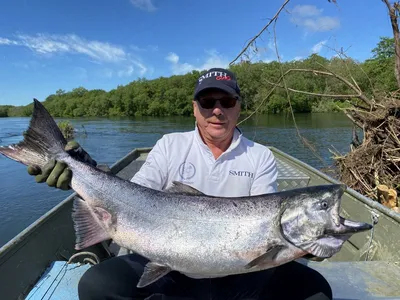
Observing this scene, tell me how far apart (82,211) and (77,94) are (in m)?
122

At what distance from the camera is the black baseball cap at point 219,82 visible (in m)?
2.99

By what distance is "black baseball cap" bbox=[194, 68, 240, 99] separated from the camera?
2990mm

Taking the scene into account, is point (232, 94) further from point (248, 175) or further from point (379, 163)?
point (379, 163)

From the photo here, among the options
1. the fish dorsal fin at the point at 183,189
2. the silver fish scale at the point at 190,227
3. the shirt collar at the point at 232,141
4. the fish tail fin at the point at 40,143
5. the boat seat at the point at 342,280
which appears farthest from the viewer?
the shirt collar at the point at 232,141

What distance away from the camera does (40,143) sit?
8.82 ft

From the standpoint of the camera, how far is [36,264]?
342 centimetres

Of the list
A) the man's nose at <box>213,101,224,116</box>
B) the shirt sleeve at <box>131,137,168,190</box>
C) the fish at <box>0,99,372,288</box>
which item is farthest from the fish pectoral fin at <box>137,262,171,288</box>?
the man's nose at <box>213,101,224,116</box>

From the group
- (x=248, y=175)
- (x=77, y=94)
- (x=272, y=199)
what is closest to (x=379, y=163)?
(x=248, y=175)

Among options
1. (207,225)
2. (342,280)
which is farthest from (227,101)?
(342,280)

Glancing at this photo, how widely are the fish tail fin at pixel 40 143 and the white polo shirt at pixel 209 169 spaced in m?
0.71

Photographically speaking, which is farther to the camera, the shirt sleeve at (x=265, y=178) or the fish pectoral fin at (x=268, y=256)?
the shirt sleeve at (x=265, y=178)

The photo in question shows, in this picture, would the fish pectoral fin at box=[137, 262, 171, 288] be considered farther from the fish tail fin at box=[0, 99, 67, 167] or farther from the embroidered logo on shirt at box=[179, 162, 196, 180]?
the fish tail fin at box=[0, 99, 67, 167]

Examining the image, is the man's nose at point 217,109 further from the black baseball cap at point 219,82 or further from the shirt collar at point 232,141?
the shirt collar at point 232,141

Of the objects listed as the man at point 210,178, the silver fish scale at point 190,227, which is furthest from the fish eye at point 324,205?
the man at point 210,178
